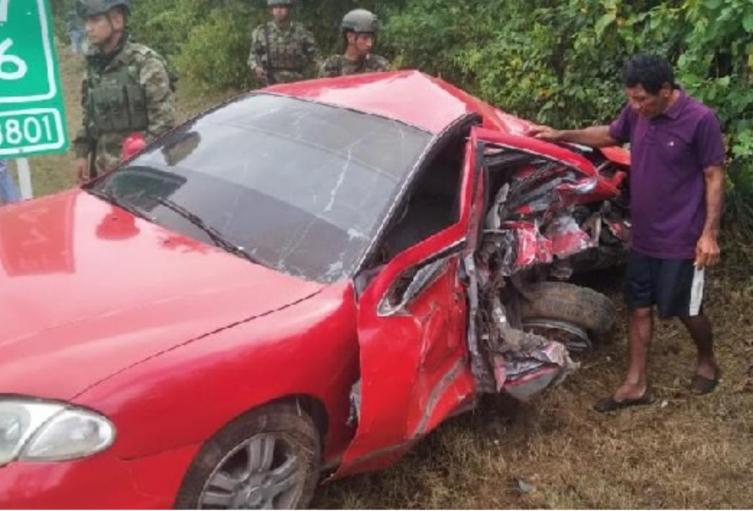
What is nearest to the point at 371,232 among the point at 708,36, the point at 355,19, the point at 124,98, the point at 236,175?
the point at 236,175

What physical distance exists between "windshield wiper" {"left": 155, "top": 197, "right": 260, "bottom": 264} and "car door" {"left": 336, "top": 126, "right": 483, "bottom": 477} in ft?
1.73

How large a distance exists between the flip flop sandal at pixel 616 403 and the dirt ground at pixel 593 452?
4 cm

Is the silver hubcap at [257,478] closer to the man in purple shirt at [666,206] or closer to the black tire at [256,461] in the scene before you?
the black tire at [256,461]

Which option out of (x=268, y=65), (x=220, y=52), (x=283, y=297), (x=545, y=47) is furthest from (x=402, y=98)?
(x=220, y=52)

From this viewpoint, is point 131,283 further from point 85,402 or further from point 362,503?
point 362,503

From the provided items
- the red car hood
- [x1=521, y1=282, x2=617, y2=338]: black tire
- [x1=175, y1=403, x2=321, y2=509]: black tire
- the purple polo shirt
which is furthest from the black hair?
[x1=175, y1=403, x2=321, y2=509]: black tire

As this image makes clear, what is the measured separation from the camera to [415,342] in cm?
311

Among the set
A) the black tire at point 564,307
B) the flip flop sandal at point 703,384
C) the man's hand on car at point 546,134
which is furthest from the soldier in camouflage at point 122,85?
the flip flop sandal at point 703,384

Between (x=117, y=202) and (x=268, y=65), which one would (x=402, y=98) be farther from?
(x=268, y=65)

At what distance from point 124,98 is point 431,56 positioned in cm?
472

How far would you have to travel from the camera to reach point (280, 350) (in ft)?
9.23

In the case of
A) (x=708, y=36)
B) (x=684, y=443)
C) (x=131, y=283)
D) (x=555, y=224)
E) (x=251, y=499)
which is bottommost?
(x=684, y=443)

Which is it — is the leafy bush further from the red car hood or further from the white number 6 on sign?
the red car hood

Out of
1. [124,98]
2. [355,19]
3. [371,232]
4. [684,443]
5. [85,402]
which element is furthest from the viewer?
[355,19]
